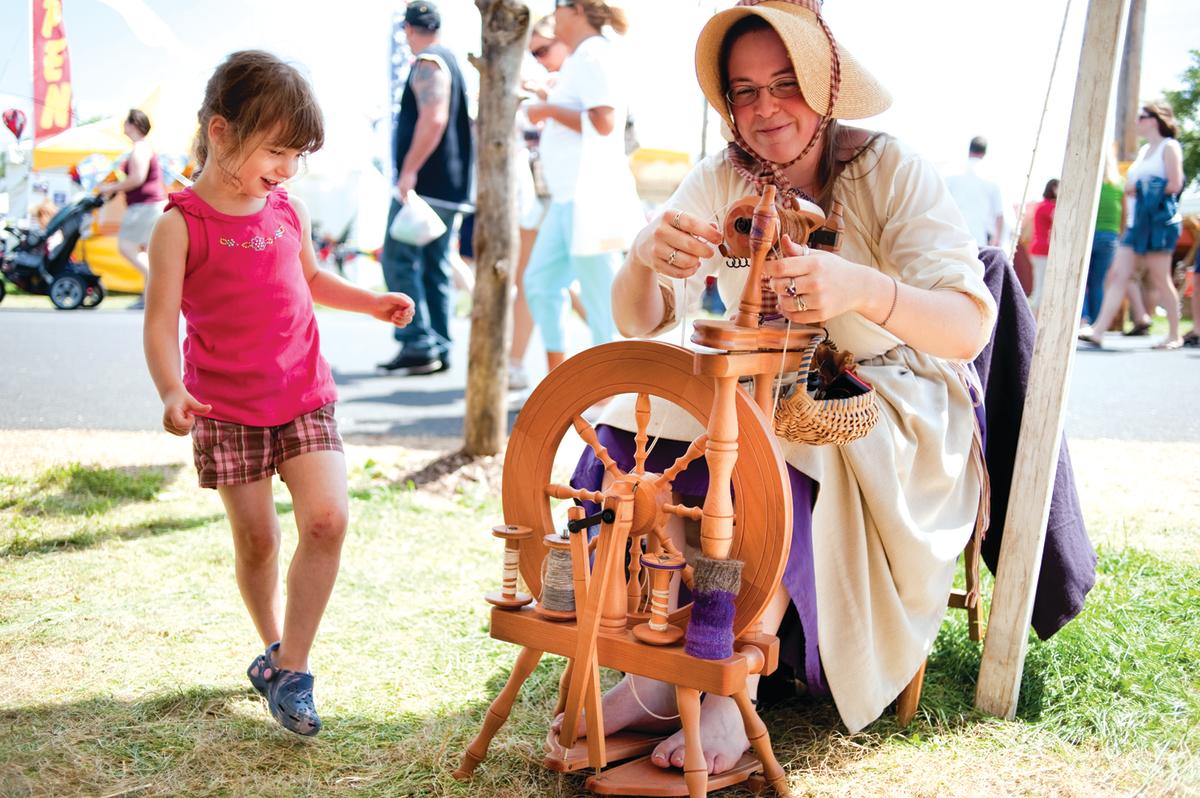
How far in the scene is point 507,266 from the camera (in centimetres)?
428

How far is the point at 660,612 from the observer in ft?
5.82

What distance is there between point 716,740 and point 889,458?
2.15 feet

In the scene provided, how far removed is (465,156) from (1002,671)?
201 inches

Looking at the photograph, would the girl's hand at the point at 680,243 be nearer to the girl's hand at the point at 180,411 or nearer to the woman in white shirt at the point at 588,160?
the girl's hand at the point at 180,411

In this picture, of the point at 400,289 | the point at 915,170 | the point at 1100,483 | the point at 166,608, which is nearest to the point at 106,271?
the point at 400,289

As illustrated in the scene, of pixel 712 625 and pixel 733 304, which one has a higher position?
pixel 733 304

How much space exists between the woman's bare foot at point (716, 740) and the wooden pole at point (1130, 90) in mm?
9173

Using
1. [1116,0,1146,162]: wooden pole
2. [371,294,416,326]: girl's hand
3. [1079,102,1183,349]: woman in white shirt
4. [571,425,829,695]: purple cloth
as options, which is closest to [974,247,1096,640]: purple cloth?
[571,425,829,695]: purple cloth

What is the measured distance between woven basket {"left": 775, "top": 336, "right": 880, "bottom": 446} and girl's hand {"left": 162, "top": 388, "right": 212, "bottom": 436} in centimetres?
112

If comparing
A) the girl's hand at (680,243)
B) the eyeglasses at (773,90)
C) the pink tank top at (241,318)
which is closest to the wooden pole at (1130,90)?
the eyeglasses at (773,90)

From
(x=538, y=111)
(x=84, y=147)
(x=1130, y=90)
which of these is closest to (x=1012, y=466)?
(x=538, y=111)

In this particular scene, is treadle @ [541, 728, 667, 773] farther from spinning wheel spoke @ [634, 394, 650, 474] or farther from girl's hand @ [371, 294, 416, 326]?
girl's hand @ [371, 294, 416, 326]

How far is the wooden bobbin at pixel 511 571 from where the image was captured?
1.90m

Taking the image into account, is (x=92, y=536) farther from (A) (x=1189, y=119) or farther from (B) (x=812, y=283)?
(A) (x=1189, y=119)
